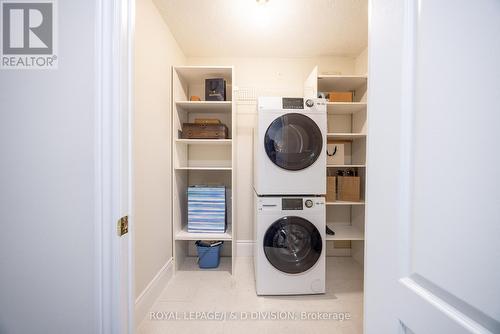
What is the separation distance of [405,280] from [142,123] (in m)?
1.76

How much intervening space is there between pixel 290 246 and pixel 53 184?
168 centimetres

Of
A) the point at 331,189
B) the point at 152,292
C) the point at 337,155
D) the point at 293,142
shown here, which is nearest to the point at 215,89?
the point at 293,142

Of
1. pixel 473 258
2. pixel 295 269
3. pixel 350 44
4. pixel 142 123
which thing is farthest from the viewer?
pixel 350 44

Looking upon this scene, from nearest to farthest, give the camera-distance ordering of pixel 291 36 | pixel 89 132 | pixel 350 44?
pixel 89 132
pixel 291 36
pixel 350 44

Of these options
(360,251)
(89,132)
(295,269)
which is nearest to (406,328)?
(89,132)

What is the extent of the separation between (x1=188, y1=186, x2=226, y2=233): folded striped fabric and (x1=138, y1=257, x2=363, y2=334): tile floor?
0.53 m

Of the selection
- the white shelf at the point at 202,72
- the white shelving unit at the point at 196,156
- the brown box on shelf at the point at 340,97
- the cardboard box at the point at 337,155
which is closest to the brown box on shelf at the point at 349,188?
the cardboard box at the point at 337,155

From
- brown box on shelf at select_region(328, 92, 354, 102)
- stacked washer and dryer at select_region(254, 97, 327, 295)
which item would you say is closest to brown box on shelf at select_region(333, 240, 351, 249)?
stacked washer and dryer at select_region(254, 97, 327, 295)

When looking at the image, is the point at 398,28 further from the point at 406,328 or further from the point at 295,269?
the point at 295,269

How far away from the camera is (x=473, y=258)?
1.26ft

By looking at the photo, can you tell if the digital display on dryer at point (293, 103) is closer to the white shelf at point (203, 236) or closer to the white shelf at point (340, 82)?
the white shelf at point (340, 82)

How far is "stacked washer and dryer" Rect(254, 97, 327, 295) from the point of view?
1823 mm

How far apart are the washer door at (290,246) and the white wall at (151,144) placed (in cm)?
99

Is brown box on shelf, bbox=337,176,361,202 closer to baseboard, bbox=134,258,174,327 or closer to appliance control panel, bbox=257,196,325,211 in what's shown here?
appliance control panel, bbox=257,196,325,211
